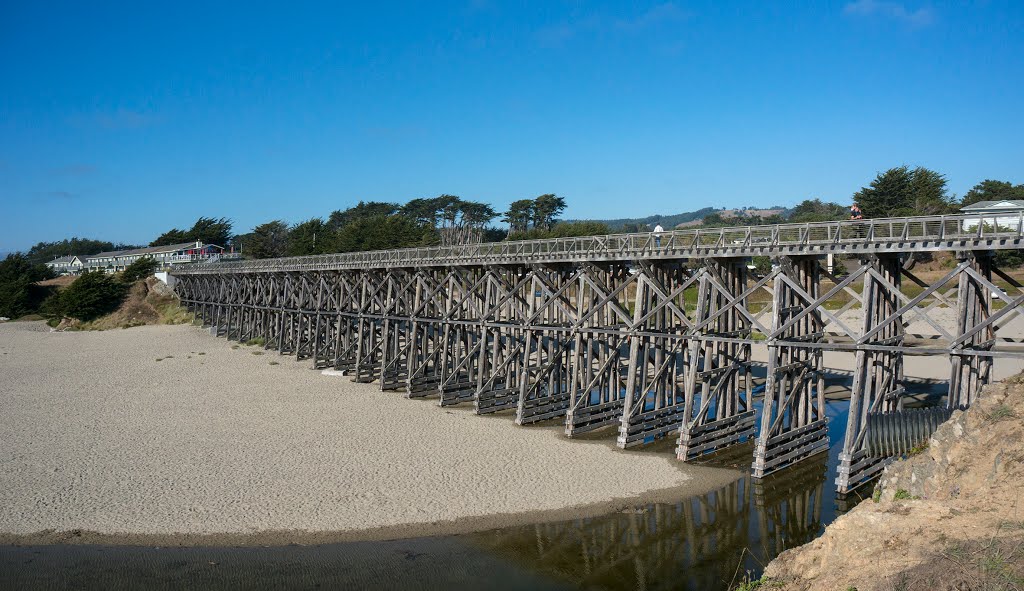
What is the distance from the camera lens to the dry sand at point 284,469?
628 inches

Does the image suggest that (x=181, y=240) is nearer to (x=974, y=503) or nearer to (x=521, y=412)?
(x=521, y=412)

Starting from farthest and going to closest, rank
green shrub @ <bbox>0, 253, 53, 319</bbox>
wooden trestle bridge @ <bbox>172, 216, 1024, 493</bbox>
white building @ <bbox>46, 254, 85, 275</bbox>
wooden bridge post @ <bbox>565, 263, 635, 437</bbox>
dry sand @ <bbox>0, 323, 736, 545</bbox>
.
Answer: white building @ <bbox>46, 254, 85, 275</bbox>, green shrub @ <bbox>0, 253, 53, 319</bbox>, wooden bridge post @ <bbox>565, 263, 635, 437</bbox>, dry sand @ <bbox>0, 323, 736, 545</bbox>, wooden trestle bridge @ <bbox>172, 216, 1024, 493</bbox>

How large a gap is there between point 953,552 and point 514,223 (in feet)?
317

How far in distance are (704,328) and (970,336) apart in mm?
7471

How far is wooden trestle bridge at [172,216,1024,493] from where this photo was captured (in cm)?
1581

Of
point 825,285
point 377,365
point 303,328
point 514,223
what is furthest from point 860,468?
point 514,223

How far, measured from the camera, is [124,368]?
36.8 m

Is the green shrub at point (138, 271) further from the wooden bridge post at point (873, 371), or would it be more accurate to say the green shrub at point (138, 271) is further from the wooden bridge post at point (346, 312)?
the wooden bridge post at point (873, 371)

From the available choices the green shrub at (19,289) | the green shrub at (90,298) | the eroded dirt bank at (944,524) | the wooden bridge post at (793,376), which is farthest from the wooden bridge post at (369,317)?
the green shrub at (19,289)

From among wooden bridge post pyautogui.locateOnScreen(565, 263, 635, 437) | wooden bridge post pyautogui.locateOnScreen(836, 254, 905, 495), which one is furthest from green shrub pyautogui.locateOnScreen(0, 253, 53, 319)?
wooden bridge post pyautogui.locateOnScreen(836, 254, 905, 495)

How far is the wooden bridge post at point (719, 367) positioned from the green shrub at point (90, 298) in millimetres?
56353

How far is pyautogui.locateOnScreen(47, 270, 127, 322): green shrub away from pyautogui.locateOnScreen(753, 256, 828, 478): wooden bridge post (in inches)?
2306

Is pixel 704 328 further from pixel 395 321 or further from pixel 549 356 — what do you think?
pixel 395 321

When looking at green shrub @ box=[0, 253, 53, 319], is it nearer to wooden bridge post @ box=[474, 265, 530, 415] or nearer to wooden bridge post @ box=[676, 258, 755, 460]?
wooden bridge post @ box=[474, 265, 530, 415]
